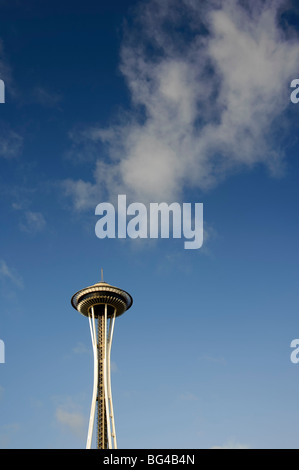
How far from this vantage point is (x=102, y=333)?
141250mm

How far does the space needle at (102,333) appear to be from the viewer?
126969 mm

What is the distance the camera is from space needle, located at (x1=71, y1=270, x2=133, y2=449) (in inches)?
4999
